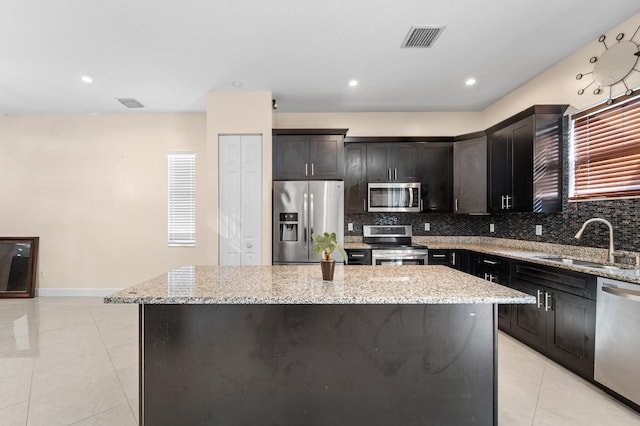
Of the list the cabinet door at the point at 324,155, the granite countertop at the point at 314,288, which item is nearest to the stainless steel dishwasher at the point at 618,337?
the granite countertop at the point at 314,288

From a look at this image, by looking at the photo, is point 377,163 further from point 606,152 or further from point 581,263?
point 581,263

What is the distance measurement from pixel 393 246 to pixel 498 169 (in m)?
1.72

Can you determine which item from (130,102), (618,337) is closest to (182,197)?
(130,102)

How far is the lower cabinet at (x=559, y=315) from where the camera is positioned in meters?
2.46

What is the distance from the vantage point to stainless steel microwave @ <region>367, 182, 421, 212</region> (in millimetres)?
4668

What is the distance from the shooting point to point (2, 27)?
279cm

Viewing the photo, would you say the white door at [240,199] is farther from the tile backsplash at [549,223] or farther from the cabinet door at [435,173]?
the cabinet door at [435,173]

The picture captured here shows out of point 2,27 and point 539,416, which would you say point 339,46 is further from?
point 539,416

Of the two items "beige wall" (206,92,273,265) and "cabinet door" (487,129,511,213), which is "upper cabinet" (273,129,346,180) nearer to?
"beige wall" (206,92,273,265)

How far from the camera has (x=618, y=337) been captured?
2.22m

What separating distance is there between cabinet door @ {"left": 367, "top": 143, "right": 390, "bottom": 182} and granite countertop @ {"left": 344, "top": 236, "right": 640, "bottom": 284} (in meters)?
1.07

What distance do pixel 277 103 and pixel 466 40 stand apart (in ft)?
8.64

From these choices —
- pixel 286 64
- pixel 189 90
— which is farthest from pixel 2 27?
pixel 286 64

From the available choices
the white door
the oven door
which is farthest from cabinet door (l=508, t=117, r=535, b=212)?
the white door
